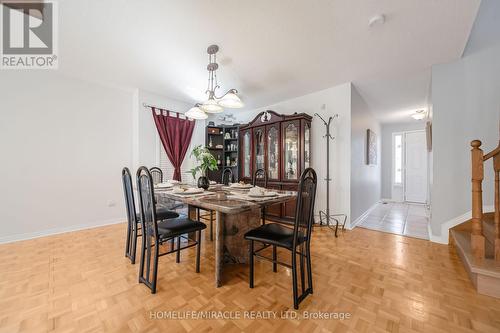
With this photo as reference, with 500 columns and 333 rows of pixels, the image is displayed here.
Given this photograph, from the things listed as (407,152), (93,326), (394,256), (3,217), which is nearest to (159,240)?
(93,326)

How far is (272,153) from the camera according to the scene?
3941 millimetres

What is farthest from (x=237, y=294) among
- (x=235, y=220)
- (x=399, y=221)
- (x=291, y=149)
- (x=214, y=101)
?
(x=399, y=221)

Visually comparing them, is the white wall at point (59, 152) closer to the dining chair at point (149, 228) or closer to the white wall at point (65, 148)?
the white wall at point (65, 148)

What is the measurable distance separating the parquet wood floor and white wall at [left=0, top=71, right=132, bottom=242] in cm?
76

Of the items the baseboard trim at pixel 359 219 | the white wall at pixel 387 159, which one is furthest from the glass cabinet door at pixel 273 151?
the white wall at pixel 387 159

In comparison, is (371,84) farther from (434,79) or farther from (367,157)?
(367,157)

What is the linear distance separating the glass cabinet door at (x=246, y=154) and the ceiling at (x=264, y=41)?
1178 millimetres

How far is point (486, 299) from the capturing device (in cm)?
155

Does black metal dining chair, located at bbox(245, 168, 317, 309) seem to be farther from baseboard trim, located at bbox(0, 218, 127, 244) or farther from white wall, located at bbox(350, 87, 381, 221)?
baseboard trim, located at bbox(0, 218, 127, 244)

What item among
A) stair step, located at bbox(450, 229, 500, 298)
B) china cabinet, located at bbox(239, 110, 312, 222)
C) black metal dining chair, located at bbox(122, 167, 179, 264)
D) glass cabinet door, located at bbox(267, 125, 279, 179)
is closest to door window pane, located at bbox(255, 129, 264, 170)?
china cabinet, located at bbox(239, 110, 312, 222)

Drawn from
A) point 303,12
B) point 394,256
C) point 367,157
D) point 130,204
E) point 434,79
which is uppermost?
point 303,12

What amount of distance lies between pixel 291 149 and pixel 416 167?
4614mm

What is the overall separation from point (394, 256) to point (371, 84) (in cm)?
271

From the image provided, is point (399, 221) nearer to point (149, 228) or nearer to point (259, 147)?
point (259, 147)
